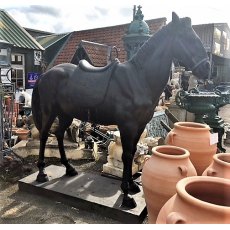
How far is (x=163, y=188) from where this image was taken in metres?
2.19

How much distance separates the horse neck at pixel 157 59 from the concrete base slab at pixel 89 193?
4.66 feet

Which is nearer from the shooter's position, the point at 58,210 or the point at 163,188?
the point at 163,188

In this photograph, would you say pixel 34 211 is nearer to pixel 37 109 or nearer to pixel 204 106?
pixel 37 109

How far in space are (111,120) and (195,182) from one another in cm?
174

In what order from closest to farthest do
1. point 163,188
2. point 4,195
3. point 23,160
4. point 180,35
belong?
point 163,188 → point 180,35 → point 4,195 → point 23,160

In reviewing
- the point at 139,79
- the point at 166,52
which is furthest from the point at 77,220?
the point at 166,52

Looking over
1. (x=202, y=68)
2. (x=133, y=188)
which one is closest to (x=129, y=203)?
(x=133, y=188)

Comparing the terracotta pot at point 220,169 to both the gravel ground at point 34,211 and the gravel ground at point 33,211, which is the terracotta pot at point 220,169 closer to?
the gravel ground at point 33,211

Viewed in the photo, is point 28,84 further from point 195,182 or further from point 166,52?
point 195,182

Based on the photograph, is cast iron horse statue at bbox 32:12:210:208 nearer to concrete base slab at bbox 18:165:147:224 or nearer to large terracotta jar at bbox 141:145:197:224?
concrete base slab at bbox 18:165:147:224

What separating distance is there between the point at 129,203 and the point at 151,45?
1.86 metres
